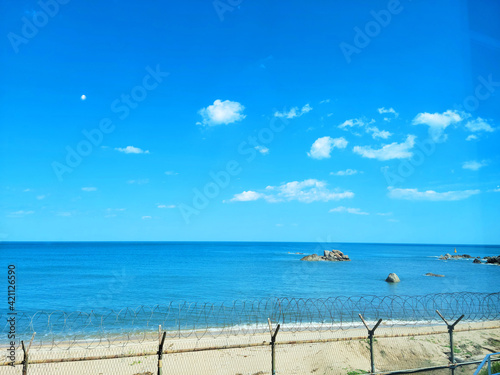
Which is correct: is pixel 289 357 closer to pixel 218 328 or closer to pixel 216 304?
Answer: pixel 218 328

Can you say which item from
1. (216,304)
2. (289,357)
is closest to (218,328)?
(289,357)

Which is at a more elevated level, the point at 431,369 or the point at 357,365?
the point at 431,369

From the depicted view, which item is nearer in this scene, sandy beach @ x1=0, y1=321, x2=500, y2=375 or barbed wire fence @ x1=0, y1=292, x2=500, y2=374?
sandy beach @ x1=0, y1=321, x2=500, y2=375

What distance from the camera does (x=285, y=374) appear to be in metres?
13.1

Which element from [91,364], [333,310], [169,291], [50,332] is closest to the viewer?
[91,364]

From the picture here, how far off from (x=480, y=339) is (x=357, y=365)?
6.30 meters

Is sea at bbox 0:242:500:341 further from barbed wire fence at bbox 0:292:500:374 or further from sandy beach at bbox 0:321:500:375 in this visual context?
sandy beach at bbox 0:321:500:375

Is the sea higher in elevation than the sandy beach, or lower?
lower

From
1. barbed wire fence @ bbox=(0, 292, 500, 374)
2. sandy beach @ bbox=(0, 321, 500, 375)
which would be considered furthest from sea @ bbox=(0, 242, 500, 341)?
A: sandy beach @ bbox=(0, 321, 500, 375)

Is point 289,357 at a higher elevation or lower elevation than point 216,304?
higher

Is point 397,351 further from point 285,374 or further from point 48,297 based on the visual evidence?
point 48,297

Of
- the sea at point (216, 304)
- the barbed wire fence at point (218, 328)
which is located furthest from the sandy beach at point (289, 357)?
the sea at point (216, 304)

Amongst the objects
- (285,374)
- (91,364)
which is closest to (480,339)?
(285,374)

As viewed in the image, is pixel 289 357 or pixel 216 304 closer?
pixel 289 357
